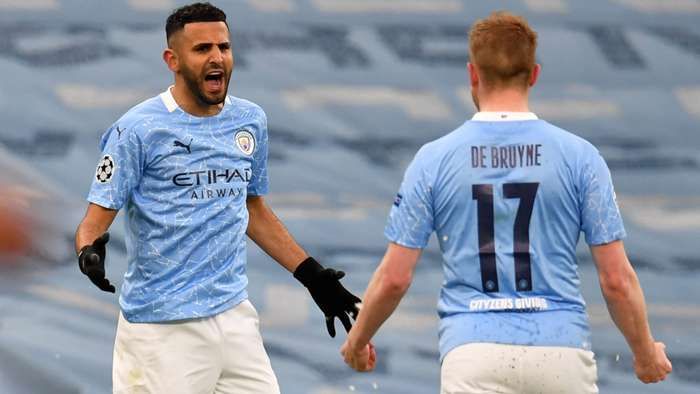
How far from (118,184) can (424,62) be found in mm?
3431

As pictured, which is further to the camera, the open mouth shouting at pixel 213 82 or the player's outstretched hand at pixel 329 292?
the player's outstretched hand at pixel 329 292

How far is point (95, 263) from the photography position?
15.8 feet

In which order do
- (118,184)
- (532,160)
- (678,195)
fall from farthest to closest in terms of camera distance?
1. (678,195)
2. (118,184)
3. (532,160)

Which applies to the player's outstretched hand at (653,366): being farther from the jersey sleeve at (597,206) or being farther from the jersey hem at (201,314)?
the jersey hem at (201,314)

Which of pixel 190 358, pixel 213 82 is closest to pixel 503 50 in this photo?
pixel 213 82

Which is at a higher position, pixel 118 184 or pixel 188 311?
pixel 118 184

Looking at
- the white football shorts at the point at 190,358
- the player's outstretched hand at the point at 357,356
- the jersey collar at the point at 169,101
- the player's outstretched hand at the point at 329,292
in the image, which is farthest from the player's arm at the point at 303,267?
the player's outstretched hand at the point at 357,356

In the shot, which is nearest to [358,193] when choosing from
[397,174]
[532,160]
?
[397,174]

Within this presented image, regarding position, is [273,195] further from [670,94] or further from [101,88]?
[670,94]

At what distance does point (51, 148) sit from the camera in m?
8.07

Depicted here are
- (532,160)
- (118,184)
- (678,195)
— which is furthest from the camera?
(678,195)

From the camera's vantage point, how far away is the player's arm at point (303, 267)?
5.51m

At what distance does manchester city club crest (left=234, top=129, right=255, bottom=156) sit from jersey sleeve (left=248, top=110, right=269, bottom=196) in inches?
1.7

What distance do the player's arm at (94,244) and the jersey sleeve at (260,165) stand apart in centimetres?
58
